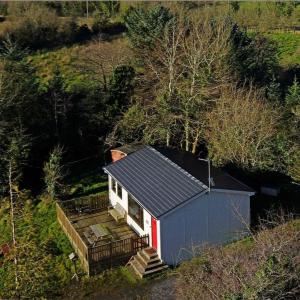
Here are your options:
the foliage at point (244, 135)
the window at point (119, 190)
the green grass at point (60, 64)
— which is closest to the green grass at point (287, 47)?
the green grass at point (60, 64)

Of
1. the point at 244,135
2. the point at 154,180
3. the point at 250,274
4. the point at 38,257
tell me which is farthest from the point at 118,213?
the point at 250,274

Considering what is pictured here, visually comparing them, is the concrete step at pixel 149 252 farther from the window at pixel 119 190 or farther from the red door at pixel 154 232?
the window at pixel 119 190

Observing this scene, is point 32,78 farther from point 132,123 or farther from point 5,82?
point 132,123

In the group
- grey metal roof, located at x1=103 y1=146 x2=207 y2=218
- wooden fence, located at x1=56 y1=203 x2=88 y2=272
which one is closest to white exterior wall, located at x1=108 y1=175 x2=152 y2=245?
grey metal roof, located at x1=103 y1=146 x2=207 y2=218

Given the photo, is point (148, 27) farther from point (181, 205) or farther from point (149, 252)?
point (149, 252)

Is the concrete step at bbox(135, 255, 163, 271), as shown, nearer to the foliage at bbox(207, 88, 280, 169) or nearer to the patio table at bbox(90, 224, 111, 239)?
the patio table at bbox(90, 224, 111, 239)

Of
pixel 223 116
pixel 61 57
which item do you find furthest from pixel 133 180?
pixel 61 57

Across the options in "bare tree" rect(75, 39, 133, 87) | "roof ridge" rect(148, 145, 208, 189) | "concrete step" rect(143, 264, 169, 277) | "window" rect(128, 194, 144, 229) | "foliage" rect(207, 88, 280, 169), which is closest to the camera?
"concrete step" rect(143, 264, 169, 277)
